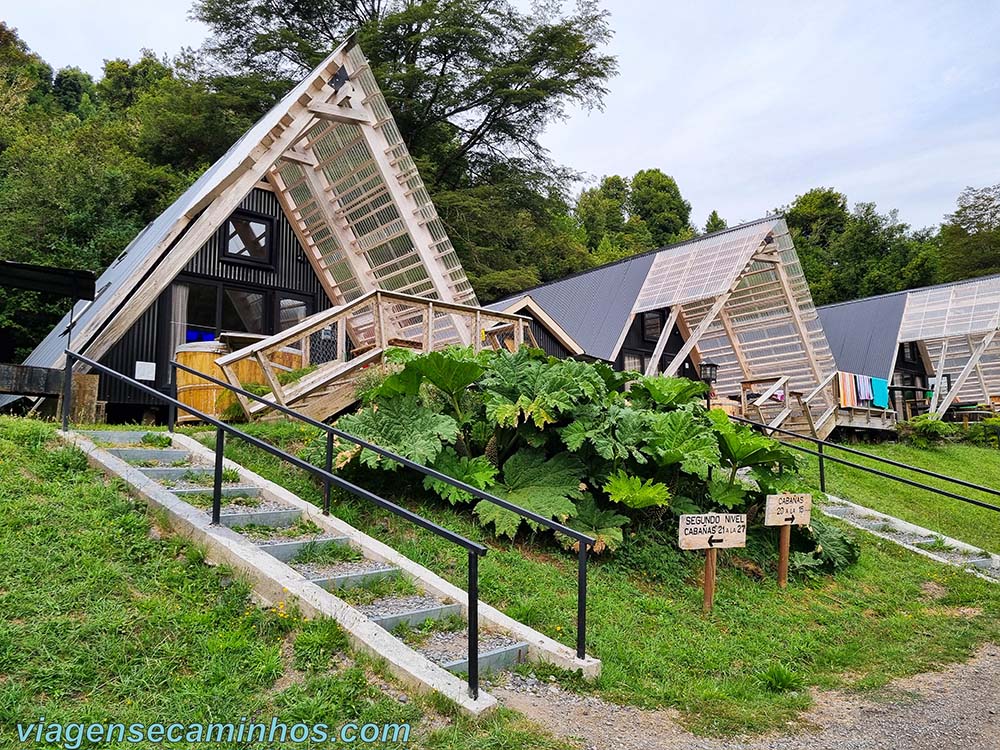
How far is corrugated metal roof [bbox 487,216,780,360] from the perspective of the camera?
18.4m

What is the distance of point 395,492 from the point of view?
22.3 ft

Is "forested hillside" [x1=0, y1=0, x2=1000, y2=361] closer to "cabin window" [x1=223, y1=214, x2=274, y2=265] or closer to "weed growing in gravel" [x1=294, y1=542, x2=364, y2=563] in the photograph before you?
"cabin window" [x1=223, y1=214, x2=274, y2=265]

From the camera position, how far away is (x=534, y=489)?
21.2 feet

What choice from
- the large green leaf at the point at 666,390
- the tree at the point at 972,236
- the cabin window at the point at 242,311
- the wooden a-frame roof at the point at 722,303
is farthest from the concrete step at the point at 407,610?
the tree at the point at 972,236

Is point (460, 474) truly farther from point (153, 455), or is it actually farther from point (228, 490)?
point (153, 455)

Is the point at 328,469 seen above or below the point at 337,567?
above

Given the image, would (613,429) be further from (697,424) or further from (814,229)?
(814,229)

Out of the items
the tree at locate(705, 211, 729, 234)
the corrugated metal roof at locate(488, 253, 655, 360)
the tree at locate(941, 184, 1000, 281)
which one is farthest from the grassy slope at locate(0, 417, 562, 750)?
the tree at locate(705, 211, 729, 234)

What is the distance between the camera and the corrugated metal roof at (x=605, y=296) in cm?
1844

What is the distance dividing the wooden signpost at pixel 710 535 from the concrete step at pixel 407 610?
195cm

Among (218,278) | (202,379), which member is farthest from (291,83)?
(202,379)

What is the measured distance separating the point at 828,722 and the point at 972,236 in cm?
4814

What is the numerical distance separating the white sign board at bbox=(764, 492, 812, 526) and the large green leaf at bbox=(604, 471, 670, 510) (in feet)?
3.45

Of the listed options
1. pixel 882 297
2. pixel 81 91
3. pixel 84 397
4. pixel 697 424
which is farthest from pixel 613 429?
pixel 81 91
